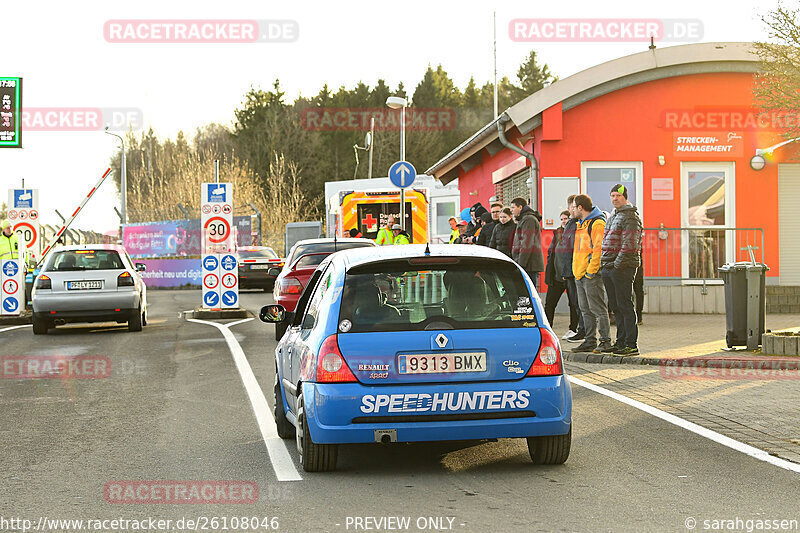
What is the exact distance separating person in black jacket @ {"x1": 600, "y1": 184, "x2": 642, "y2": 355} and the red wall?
28.6 ft

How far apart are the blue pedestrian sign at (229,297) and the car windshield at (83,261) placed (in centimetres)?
433

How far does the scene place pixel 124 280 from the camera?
62.3ft

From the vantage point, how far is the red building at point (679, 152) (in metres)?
22.4

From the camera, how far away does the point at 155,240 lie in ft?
154

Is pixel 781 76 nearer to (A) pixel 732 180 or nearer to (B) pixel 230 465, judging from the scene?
(A) pixel 732 180

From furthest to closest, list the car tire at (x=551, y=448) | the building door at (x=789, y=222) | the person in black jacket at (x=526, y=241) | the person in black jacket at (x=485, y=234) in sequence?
the building door at (x=789, y=222) → the person in black jacket at (x=485, y=234) → the person in black jacket at (x=526, y=241) → the car tire at (x=551, y=448)

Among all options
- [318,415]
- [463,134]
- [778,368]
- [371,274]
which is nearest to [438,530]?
Answer: [318,415]

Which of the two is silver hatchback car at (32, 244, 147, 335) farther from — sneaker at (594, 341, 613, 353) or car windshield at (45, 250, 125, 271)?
sneaker at (594, 341, 613, 353)

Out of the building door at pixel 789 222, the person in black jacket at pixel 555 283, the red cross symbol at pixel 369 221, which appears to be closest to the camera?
the person in black jacket at pixel 555 283

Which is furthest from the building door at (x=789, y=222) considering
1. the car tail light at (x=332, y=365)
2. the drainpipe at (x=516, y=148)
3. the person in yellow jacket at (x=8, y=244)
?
the car tail light at (x=332, y=365)

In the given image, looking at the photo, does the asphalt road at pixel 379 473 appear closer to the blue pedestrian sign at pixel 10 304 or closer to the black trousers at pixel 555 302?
the black trousers at pixel 555 302

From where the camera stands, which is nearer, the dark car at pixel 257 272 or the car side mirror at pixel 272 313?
the car side mirror at pixel 272 313

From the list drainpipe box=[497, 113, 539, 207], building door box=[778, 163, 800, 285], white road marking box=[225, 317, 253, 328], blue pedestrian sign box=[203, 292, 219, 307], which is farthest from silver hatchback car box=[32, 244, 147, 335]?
building door box=[778, 163, 800, 285]

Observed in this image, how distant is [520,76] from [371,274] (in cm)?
9668
